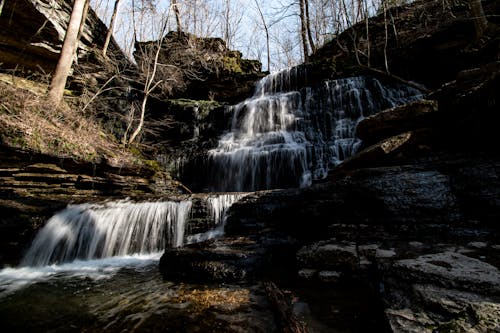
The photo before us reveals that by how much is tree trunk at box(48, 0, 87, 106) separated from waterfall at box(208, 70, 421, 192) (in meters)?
6.06

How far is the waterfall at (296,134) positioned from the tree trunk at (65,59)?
606 centimetres

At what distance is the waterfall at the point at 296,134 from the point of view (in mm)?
9508

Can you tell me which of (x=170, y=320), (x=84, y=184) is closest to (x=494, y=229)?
(x=170, y=320)

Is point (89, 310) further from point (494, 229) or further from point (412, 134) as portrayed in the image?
point (412, 134)

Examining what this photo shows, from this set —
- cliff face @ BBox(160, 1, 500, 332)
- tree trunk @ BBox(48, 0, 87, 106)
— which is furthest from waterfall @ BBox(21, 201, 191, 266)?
tree trunk @ BBox(48, 0, 87, 106)

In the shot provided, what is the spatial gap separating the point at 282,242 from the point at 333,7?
19.6 m

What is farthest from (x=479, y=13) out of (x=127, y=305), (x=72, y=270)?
(x=72, y=270)

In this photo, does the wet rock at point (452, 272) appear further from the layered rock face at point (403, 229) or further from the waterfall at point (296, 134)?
the waterfall at point (296, 134)

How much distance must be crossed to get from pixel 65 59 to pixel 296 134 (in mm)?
9494

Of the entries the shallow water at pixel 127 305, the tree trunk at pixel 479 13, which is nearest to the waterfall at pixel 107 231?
the shallow water at pixel 127 305

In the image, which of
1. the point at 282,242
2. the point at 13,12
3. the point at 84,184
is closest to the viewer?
the point at 282,242

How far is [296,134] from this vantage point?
1120 centimetres

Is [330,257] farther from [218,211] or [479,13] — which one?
[479,13]

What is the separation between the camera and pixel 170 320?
2.26m
